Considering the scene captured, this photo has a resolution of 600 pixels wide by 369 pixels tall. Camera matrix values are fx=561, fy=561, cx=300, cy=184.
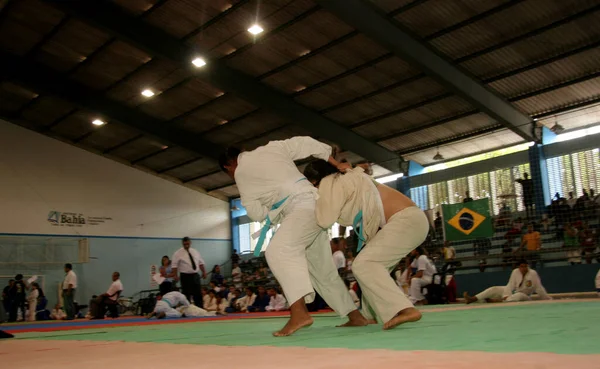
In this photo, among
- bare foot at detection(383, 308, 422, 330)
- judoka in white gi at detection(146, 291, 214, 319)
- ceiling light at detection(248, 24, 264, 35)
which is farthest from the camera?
ceiling light at detection(248, 24, 264, 35)

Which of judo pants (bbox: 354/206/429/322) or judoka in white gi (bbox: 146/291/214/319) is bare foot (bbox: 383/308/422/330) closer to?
judo pants (bbox: 354/206/429/322)

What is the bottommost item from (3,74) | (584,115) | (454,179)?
(454,179)

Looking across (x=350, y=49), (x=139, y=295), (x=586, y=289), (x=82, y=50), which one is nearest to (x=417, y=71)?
(x=350, y=49)

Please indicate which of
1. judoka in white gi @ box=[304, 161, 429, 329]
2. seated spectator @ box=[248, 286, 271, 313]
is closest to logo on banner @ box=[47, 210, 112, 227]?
→ seated spectator @ box=[248, 286, 271, 313]

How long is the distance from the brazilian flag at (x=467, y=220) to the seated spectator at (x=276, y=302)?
501 cm

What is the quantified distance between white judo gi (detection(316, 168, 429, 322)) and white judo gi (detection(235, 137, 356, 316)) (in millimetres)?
204

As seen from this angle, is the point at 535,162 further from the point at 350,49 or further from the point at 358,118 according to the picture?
the point at 350,49

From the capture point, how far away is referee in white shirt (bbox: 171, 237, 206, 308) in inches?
396

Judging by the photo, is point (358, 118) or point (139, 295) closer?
point (358, 118)

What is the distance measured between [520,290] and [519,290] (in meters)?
0.02

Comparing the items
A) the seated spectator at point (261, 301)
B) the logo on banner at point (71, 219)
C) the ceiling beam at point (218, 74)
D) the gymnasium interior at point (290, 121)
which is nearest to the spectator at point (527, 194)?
the gymnasium interior at point (290, 121)

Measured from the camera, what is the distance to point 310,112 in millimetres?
17203

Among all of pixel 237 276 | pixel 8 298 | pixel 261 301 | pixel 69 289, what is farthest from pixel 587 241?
pixel 8 298

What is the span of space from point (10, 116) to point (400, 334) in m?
21.0
